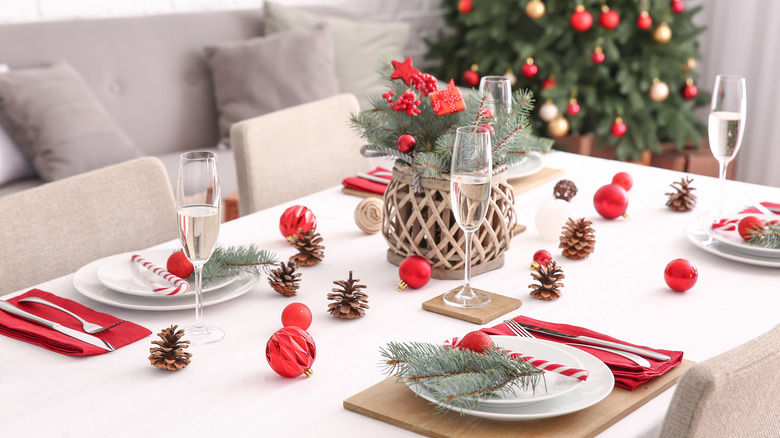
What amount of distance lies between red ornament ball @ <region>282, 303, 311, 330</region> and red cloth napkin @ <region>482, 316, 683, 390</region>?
0.23 m

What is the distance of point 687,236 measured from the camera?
4.56 feet

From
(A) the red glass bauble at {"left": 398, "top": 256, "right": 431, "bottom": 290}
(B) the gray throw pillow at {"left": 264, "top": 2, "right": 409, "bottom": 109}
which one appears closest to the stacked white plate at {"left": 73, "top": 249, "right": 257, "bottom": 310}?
(A) the red glass bauble at {"left": 398, "top": 256, "right": 431, "bottom": 290}

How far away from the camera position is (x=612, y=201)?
152 cm

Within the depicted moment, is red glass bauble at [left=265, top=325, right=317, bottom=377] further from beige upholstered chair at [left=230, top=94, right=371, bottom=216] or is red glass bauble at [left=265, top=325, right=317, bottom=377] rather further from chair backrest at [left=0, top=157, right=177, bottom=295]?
beige upholstered chair at [left=230, top=94, right=371, bottom=216]

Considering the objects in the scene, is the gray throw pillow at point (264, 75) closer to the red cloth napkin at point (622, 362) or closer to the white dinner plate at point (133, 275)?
the white dinner plate at point (133, 275)

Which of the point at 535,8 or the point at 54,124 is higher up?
the point at 535,8

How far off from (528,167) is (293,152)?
542 millimetres

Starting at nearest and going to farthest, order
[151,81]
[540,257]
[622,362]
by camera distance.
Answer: [622,362] < [540,257] < [151,81]

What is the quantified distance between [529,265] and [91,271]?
2.22 feet

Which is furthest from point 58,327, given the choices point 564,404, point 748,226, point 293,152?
point 748,226

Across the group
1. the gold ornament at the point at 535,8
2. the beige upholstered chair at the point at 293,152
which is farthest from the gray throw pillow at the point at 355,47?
the beige upholstered chair at the point at 293,152

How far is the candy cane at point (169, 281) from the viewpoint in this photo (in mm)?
1148

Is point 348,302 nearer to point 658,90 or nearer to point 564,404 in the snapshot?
point 564,404

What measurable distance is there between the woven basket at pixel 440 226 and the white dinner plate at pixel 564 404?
37cm
